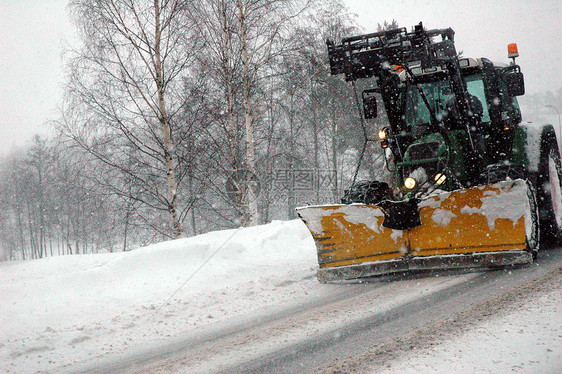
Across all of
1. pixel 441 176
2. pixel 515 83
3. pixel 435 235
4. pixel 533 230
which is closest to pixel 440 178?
pixel 441 176

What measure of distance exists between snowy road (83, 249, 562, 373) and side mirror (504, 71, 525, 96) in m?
2.66

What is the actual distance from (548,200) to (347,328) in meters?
4.13

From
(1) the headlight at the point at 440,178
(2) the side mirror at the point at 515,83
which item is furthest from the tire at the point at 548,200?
(1) the headlight at the point at 440,178

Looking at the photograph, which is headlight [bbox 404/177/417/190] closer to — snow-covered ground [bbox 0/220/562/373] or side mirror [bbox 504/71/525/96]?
snow-covered ground [bbox 0/220/562/373]

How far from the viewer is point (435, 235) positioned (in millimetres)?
4898

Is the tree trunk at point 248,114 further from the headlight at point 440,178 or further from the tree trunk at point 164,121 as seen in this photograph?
the headlight at point 440,178

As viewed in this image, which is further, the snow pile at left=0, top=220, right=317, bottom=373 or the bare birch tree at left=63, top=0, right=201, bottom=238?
the bare birch tree at left=63, top=0, right=201, bottom=238

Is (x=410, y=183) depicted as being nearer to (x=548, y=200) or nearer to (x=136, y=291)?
(x=548, y=200)

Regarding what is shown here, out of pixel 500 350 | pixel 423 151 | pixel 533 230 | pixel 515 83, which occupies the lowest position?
pixel 500 350

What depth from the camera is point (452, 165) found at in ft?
18.0

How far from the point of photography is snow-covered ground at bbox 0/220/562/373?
2984 millimetres

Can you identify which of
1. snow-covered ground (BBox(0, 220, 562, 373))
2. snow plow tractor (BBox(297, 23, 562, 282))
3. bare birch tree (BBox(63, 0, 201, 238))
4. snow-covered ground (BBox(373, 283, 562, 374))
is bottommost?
snow-covered ground (BBox(373, 283, 562, 374))

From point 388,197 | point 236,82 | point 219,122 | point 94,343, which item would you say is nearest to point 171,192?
point 219,122

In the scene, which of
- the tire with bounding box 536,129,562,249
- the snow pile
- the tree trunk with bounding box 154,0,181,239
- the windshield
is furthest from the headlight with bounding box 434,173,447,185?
the tree trunk with bounding box 154,0,181,239
